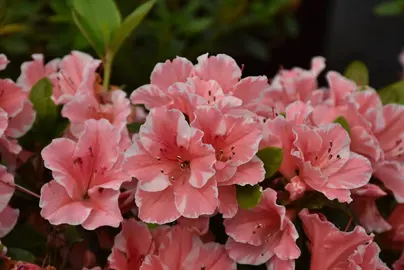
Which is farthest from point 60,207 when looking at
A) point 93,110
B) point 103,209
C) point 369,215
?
point 369,215

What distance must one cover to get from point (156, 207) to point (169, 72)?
0.52ft

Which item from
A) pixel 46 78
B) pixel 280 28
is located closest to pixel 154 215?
pixel 46 78

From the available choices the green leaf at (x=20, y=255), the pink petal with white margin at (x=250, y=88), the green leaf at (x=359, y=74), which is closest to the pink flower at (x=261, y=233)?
the pink petal with white margin at (x=250, y=88)

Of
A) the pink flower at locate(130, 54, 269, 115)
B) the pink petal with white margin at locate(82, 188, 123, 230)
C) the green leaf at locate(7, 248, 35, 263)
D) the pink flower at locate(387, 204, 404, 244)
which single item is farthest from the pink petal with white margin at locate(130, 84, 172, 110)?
the pink flower at locate(387, 204, 404, 244)

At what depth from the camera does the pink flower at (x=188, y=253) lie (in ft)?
2.10

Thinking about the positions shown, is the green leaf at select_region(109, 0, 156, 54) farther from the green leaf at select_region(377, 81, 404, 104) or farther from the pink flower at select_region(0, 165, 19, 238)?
the green leaf at select_region(377, 81, 404, 104)

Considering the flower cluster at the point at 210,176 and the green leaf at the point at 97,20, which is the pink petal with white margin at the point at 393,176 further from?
the green leaf at the point at 97,20

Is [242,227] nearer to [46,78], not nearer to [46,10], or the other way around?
[46,78]

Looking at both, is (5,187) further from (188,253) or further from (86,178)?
(188,253)

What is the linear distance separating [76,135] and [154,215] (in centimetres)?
16

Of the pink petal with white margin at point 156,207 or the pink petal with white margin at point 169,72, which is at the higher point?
the pink petal with white margin at point 169,72

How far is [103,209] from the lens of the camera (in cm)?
63

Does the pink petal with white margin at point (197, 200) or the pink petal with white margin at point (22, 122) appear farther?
the pink petal with white margin at point (22, 122)

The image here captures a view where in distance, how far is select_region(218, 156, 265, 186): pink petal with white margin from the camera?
1.99 ft
